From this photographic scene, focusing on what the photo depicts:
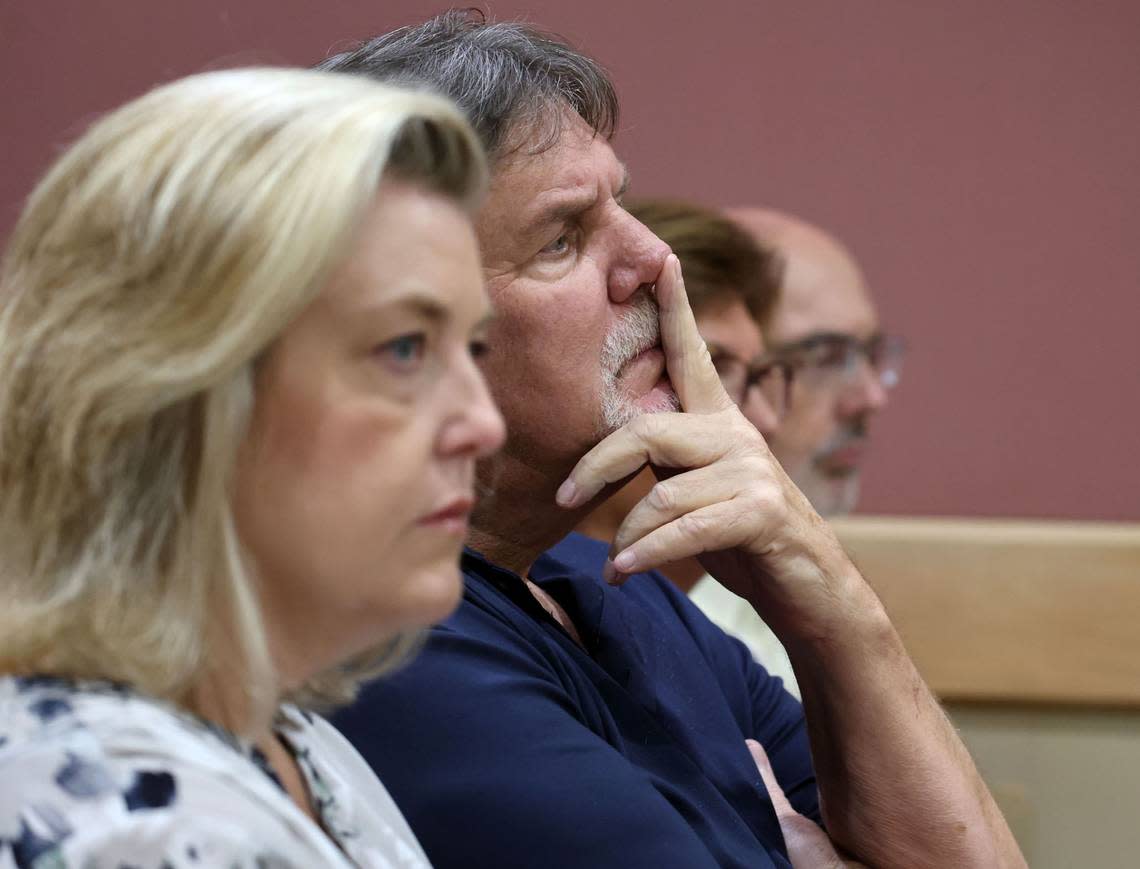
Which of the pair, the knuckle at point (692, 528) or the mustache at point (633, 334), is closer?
the knuckle at point (692, 528)

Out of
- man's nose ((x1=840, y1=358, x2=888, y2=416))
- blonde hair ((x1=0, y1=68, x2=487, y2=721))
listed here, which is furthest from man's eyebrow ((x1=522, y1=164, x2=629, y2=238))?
man's nose ((x1=840, y1=358, x2=888, y2=416))

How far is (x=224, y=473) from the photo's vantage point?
76cm

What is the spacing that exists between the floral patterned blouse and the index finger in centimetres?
65

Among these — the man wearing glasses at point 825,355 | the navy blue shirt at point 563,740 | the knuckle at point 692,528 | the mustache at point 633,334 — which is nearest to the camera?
the navy blue shirt at point 563,740

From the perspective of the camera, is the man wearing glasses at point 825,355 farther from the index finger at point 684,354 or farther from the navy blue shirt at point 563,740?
the index finger at point 684,354

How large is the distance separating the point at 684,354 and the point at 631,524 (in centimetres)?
18

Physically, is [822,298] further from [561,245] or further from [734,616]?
[561,245]

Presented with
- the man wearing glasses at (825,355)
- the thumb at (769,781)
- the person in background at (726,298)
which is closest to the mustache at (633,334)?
the thumb at (769,781)

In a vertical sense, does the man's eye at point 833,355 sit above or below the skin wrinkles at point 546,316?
below

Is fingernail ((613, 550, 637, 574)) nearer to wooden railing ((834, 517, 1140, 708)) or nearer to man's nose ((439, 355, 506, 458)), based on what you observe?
man's nose ((439, 355, 506, 458))

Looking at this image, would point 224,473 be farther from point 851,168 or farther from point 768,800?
point 851,168

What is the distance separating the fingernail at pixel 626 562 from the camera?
124 centimetres

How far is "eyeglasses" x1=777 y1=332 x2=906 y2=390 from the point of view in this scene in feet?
9.18

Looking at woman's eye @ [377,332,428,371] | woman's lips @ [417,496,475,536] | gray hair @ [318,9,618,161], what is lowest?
woman's lips @ [417,496,475,536]
